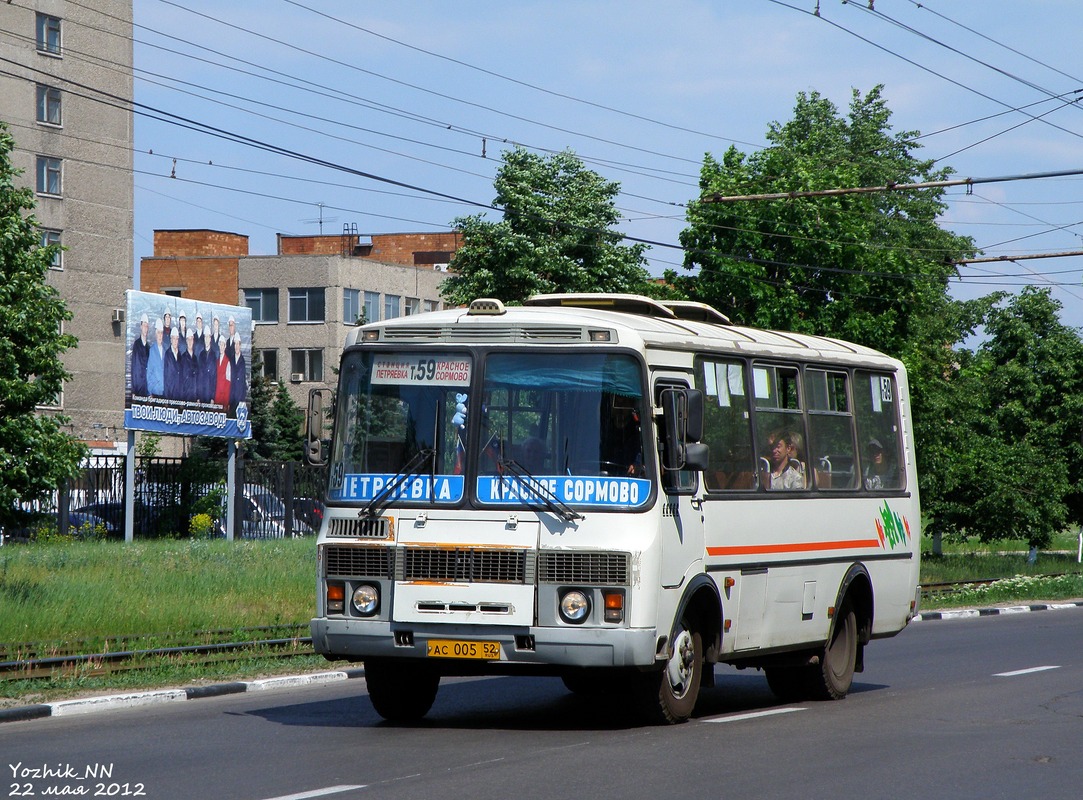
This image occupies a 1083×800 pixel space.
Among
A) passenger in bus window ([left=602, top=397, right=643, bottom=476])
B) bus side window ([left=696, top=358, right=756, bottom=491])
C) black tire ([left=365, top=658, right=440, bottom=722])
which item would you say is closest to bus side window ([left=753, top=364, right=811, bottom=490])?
bus side window ([left=696, top=358, right=756, bottom=491])

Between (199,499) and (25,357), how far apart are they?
38.2 feet

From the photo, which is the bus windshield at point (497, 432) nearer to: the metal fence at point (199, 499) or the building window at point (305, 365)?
the metal fence at point (199, 499)

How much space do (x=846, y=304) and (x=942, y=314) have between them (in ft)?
76.6

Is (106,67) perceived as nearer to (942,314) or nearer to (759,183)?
(759,183)

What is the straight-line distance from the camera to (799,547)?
43.0 ft

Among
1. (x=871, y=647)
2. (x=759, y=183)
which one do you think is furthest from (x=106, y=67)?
(x=871, y=647)

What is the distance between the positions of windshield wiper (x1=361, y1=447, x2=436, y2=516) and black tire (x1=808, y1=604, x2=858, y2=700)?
14.8ft

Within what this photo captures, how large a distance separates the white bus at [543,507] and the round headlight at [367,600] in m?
0.01

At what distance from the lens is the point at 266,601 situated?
2172 cm

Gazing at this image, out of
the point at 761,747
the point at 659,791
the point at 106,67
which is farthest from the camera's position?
the point at 106,67

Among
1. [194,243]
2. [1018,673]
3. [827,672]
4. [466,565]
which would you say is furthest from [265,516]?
[194,243]

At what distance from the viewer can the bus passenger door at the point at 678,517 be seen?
10.9m

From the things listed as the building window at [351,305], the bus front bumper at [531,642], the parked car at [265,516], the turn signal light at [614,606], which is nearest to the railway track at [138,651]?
the bus front bumper at [531,642]

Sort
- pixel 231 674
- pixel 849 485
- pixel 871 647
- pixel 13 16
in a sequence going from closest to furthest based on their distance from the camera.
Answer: pixel 849 485, pixel 231 674, pixel 871 647, pixel 13 16
